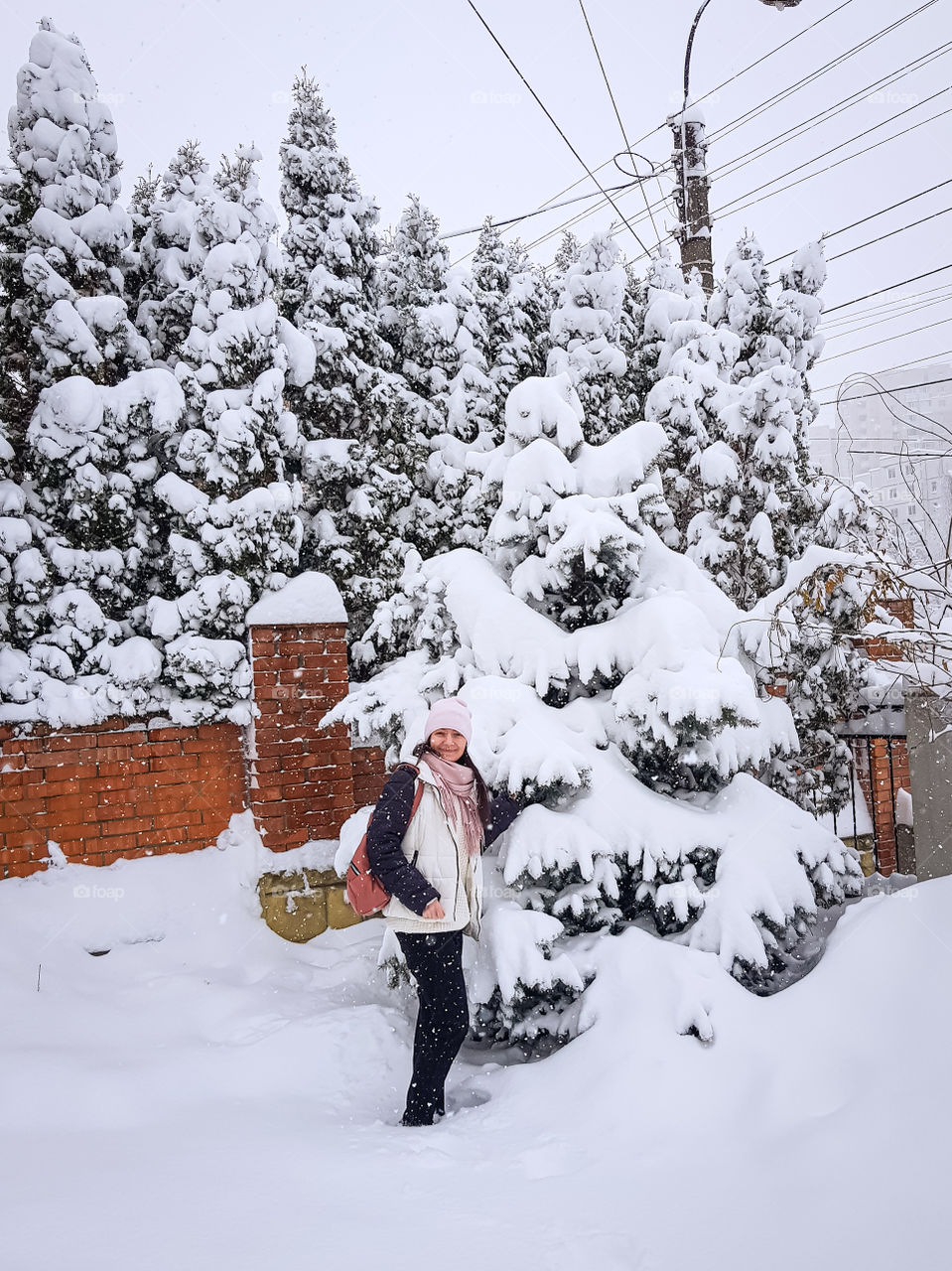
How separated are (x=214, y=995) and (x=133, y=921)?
2.39 feet

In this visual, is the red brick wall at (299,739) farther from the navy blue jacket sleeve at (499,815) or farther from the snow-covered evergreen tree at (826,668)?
the snow-covered evergreen tree at (826,668)

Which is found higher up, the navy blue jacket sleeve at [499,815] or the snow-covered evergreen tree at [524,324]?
the snow-covered evergreen tree at [524,324]

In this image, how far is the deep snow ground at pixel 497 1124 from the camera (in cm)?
225

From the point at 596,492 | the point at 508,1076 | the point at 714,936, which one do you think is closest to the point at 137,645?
the point at 596,492

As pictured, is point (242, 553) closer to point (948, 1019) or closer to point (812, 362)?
point (948, 1019)

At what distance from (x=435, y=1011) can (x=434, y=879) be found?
534mm

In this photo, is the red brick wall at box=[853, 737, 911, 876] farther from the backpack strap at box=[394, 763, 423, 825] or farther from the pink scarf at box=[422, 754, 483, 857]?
the backpack strap at box=[394, 763, 423, 825]

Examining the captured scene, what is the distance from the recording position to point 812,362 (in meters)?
9.39

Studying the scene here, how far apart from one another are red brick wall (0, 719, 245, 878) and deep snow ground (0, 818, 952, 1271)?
1.34 ft

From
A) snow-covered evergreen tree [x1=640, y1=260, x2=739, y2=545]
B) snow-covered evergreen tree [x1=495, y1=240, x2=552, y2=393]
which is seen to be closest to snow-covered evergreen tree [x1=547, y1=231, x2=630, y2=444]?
snow-covered evergreen tree [x1=495, y1=240, x2=552, y2=393]

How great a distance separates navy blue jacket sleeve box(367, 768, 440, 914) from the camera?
320 cm

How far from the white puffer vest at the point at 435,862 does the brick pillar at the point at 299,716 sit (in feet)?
5.81

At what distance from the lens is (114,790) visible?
4.67 m

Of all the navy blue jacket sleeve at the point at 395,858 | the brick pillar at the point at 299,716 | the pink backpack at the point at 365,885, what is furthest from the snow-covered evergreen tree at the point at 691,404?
the navy blue jacket sleeve at the point at 395,858
